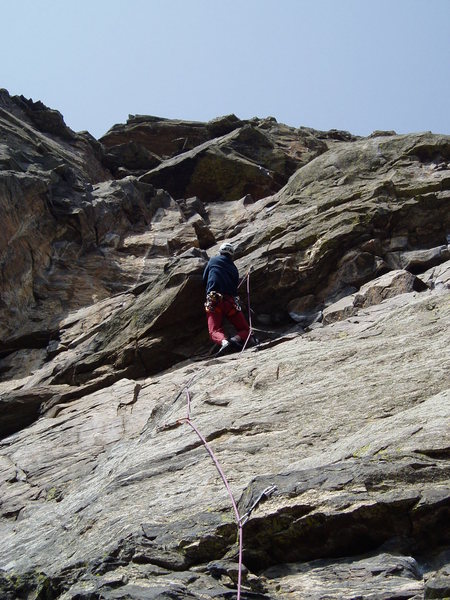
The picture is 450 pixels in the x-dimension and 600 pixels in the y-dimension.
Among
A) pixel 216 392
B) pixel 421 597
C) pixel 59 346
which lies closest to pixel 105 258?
pixel 59 346

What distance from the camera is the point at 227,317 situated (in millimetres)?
16219

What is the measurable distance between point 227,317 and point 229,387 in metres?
4.38

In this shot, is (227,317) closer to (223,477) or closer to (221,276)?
(221,276)

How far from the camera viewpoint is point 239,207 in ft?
86.3

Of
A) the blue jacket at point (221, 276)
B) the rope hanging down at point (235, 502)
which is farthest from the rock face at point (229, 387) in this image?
the blue jacket at point (221, 276)

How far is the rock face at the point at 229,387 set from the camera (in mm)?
7641

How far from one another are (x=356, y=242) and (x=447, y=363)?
26.0 ft

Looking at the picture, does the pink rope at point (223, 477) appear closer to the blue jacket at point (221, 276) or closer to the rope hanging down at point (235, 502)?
the rope hanging down at point (235, 502)

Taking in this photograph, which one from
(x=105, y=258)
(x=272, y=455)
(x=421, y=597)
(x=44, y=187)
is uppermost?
(x=44, y=187)

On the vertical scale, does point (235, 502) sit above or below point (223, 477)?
below

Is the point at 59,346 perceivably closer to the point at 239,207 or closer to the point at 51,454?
the point at 51,454

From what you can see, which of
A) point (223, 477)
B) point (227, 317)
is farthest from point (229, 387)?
point (227, 317)

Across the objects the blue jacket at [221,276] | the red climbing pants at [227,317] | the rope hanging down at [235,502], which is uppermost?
the blue jacket at [221,276]

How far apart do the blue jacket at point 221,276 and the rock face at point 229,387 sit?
0.64 meters
